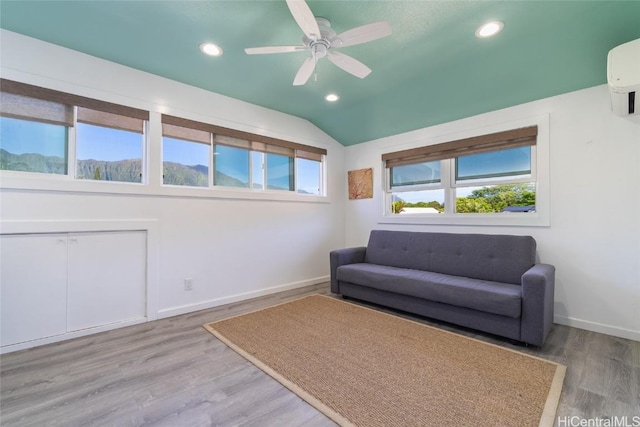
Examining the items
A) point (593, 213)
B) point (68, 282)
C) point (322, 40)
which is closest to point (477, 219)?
point (593, 213)

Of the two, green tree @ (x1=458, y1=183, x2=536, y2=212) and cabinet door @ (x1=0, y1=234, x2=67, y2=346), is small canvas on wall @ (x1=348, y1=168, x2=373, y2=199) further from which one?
cabinet door @ (x1=0, y1=234, x2=67, y2=346)

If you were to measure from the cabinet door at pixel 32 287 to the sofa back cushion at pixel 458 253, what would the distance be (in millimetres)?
3366

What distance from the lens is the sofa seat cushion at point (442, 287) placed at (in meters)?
2.40

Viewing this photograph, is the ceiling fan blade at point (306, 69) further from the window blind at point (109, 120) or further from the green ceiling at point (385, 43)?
the window blind at point (109, 120)

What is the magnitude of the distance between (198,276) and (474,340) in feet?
9.54

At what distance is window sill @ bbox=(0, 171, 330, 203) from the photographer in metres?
2.33

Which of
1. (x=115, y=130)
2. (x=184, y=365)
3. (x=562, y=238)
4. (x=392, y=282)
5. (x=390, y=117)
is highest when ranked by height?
(x=390, y=117)

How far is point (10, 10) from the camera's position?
2094mm

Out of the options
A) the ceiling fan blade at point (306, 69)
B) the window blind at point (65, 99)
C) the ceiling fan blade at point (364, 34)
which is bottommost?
the window blind at point (65, 99)

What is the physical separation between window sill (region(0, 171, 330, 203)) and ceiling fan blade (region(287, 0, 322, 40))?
214 cm

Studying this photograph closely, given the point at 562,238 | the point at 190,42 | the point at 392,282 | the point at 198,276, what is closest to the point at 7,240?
the point at 198,276

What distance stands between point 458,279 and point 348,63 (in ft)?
7.72

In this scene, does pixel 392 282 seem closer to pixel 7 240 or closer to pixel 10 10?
pixel 7 240

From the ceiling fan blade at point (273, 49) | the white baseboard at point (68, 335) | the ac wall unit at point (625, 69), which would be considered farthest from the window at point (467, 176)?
the white baseboard at point (68, 335)
